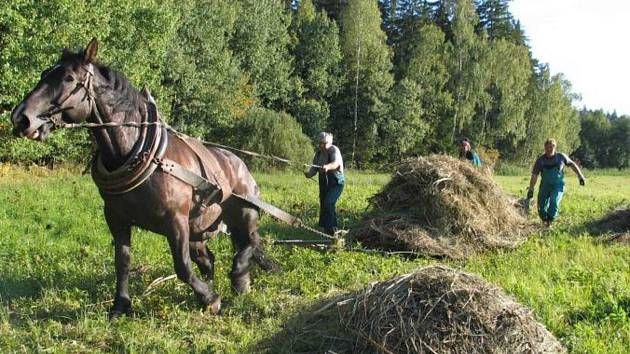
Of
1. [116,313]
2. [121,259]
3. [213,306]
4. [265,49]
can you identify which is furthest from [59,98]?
[265,49]

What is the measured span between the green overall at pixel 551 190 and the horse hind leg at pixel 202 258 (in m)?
7.47

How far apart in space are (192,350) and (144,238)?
14.9 feet

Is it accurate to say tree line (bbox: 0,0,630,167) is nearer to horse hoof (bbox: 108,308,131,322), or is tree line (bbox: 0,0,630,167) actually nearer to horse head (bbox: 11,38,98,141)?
horse hoof (bbox: 108,308,131,322)

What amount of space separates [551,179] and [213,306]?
8.17 meters

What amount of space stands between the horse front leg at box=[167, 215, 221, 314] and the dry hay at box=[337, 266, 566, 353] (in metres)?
2.00

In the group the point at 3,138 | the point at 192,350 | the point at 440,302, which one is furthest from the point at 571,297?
the point at 3,138

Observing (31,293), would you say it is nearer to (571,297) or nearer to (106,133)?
(106,133)

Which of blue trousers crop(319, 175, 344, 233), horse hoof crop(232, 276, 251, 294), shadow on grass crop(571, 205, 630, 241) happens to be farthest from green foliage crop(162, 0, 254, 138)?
horse hoof crop(232, 276, 251, 294)

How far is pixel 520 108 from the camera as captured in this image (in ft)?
171

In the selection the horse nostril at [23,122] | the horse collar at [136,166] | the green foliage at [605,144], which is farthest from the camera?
the green foliage at [605,144]

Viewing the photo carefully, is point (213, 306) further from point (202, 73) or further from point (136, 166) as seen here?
point (202, 73)

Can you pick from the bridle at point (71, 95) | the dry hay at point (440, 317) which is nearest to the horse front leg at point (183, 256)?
the bridle at point (71, 95)

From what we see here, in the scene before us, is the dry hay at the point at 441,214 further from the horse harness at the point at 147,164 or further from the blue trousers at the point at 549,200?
the horse harness at the point at 147,164

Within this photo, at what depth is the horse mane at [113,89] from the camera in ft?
15.3
